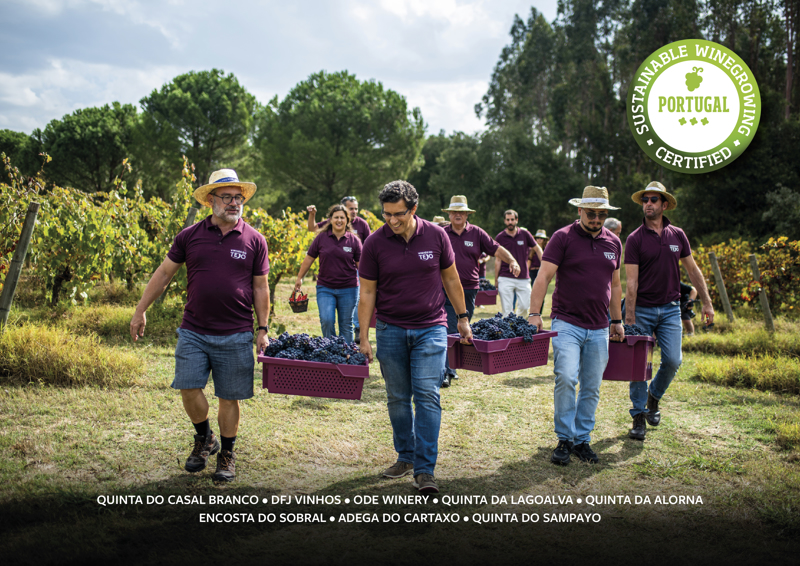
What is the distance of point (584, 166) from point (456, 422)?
3940cm

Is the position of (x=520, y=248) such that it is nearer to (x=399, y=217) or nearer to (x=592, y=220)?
(x=592, y=220)

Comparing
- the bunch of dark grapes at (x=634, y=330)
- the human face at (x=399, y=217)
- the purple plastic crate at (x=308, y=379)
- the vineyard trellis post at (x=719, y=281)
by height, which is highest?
the human face at (x=399, y=217)

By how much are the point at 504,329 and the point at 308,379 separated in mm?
1848

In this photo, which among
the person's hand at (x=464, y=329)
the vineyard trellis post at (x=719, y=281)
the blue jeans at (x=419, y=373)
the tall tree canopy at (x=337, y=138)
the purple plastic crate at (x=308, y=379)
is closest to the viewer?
the blue jeans at (x=419, y=373)

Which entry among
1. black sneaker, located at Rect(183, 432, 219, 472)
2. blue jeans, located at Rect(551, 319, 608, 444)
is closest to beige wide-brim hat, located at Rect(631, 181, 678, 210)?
blue jeans, located at Rect(551, 319, 608, 444)

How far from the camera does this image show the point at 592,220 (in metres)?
4.96

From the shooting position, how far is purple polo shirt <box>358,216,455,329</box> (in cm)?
425

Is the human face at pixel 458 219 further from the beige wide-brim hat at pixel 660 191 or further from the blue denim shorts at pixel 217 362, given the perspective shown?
the blue denim shorts at pixel 217 362

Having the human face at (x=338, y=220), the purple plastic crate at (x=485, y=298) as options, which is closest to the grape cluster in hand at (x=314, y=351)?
the human face at (x=338, y=220)

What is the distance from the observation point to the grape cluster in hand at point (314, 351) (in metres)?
4.87

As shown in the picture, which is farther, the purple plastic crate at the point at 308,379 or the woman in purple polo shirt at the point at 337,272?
the woman in purple polo shirt at the point at 337,272

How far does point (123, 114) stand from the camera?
42.8 meters

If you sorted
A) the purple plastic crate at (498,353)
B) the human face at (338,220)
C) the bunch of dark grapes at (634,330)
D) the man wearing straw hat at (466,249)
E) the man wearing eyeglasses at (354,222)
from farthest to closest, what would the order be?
1. the man wearing eyeglasses at (354,222)
2. the man wearing straw hat at (466,249)
3. the human face at (338,220)
4. the bunch of dark grapes at (634,330)
5. the purple plastic crate at (498,353)

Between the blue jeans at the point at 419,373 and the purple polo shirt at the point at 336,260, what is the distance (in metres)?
2.95
